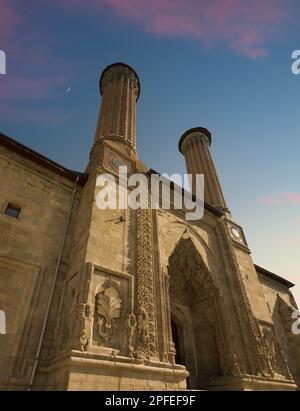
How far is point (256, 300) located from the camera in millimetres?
10180

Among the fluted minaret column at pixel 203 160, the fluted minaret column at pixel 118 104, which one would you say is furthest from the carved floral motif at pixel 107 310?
the fluted minaret column at pixel 203 160

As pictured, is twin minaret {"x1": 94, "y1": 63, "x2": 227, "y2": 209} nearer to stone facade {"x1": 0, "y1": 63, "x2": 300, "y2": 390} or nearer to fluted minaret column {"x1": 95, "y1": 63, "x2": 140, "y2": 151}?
fluted minaret column {"x1": 95, "y1": 63, "x2": 140, "y2": 151}

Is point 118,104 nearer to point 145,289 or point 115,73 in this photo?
point 115,73

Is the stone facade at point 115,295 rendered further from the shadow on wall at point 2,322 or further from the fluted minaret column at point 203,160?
the fluted minaret column at point 203,160

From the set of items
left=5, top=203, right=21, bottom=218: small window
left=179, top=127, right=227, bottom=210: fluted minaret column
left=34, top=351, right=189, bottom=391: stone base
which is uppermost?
left=179, top=127, right=227, bottom=210: fluted minaret column

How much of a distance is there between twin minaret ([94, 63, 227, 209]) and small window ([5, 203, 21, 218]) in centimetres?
565

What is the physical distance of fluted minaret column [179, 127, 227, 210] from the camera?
1516cm

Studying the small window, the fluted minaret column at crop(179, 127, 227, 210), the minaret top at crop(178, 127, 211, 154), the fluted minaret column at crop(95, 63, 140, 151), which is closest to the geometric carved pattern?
the small window

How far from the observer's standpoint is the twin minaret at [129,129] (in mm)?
13039

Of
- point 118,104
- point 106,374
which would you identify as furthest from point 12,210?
point 118,104

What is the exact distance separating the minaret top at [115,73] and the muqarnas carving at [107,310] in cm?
1480

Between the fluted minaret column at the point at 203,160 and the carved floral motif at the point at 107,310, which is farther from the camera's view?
the fluted minaret column at the point at 203,160

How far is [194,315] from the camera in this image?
9422 millimetres
